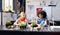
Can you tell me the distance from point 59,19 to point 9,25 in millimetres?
1170

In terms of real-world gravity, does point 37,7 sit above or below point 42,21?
above

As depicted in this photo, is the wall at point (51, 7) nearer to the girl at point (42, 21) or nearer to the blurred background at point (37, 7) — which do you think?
the blurred background at point (37, 7)

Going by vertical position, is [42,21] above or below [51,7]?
below

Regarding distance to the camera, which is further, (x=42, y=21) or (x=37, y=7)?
(x=37, y=7)

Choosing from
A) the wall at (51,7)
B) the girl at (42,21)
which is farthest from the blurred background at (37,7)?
the girl at (42,21)

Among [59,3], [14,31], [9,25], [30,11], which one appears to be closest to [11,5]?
[30,11]

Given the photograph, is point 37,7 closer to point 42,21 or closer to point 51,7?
point 51,7

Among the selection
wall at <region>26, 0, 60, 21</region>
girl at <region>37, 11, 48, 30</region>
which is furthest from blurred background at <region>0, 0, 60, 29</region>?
girl at <region>37, 11, 48, 30</region>

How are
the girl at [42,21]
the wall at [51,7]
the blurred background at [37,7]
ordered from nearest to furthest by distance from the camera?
the girl at [42,21] → the blurred background at [37,7] → the wall at [51,7]

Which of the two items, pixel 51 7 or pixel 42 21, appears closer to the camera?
pixel 42 21

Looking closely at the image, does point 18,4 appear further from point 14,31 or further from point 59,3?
point 14,31

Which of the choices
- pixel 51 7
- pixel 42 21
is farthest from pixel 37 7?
pixel 42 21

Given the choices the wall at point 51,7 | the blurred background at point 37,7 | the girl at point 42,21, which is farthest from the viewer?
the wall at point 51,7

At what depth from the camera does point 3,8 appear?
1.72m
